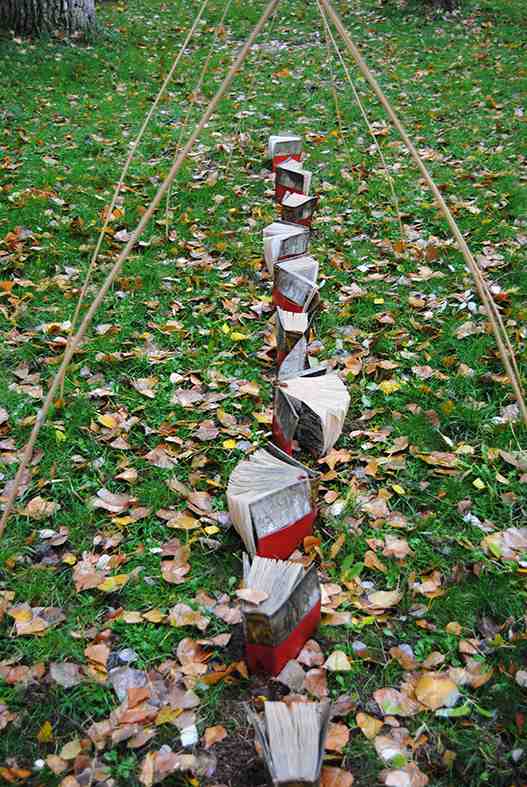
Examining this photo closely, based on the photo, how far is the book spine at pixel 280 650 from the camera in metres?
1.58

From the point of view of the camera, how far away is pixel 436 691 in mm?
1597

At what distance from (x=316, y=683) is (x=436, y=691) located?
309 millimetres

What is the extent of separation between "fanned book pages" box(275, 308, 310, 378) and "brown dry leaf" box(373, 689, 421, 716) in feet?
3.62

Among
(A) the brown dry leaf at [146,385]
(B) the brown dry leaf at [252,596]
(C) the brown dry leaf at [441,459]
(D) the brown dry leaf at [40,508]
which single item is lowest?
(D) the brown dry leaf at [40,508]

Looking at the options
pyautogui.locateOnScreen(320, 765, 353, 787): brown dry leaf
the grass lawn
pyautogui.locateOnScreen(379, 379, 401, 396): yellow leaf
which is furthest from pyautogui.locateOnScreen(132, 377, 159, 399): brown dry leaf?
pyautogui.locateOnScreen(320, 765, 353, 787): brown dry leaf

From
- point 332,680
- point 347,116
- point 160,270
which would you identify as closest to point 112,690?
point 332,680

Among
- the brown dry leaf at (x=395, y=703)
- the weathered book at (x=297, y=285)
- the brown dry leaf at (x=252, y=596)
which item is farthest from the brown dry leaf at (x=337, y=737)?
the weathered book at (x=297, y=285)

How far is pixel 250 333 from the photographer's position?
9.90ft

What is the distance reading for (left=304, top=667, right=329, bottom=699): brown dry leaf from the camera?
1.60 meters

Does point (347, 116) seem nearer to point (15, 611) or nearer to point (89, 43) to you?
point (89, 43)

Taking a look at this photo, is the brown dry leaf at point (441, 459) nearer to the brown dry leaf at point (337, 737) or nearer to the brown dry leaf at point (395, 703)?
the brown dry leaf at point (395, 703)

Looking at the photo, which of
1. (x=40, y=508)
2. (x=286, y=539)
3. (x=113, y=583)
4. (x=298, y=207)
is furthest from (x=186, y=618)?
(x=298, y=207)

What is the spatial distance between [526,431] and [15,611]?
187 cm

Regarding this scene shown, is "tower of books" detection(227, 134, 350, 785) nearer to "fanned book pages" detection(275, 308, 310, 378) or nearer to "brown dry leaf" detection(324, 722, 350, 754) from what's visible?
"fanned book pages" detection(275, 308, 310, 378)
